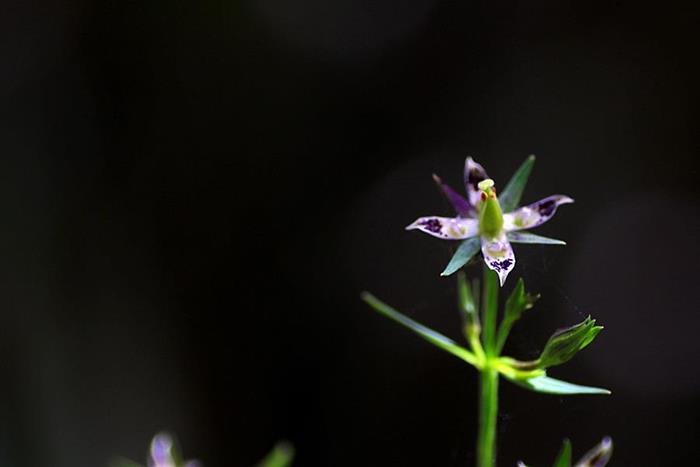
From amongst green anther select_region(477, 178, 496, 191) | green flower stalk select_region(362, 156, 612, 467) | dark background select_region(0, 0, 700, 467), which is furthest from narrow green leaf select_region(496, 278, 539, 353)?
dark background select_region(0, 0, 700, 467)

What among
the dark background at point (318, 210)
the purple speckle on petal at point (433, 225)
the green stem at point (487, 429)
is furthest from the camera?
the dark background at point (318, 210)

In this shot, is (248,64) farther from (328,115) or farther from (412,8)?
(412,8)

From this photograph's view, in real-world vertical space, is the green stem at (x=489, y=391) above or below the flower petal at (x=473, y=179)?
below

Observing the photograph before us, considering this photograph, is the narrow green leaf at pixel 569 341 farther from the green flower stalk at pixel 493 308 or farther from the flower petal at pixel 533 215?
the flower petal at pixel 533 215

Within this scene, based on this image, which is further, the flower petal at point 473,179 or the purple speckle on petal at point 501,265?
the flower petal at point 473,179

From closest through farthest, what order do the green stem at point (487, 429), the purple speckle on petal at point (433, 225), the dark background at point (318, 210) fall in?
1. the green stem at point (487, 429)
2. the purple speckle on petal at point (433, 225)
3. the dark background at point (318, 210)

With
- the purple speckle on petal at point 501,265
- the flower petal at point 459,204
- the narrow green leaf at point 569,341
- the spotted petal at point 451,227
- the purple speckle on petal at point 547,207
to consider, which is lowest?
the narrow green leaf at point 569,341

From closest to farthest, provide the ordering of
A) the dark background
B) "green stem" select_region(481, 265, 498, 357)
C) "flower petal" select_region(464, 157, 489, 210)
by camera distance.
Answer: "green stem" select_region(481, 265, 498, 357)
"flower petal" select_region(464, 157, 489, 210)
the dark background

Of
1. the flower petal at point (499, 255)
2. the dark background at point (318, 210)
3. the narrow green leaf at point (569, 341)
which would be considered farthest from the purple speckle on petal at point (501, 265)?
the dark background at point (318, 210)

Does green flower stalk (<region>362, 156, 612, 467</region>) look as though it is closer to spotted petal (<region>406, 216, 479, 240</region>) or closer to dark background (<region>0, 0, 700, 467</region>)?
spotted petal (<region>406, 216, 479, 240</region>)
